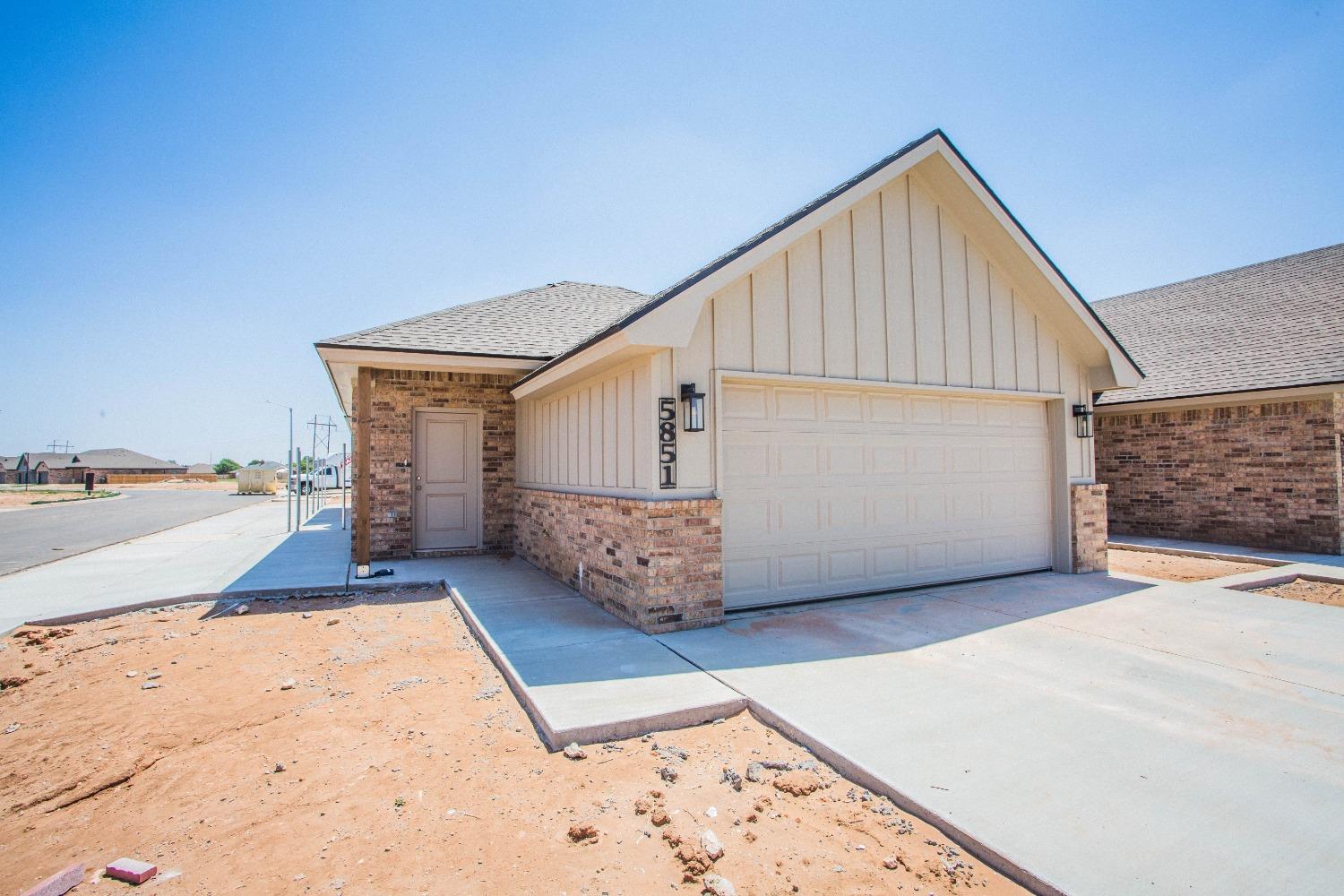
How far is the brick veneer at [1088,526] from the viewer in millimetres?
8125

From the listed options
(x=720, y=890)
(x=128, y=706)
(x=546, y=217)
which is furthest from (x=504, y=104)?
(x=720, y=890)

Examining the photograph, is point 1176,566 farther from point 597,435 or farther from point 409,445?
point 409,445

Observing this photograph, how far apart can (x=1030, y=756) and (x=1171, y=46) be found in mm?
8772

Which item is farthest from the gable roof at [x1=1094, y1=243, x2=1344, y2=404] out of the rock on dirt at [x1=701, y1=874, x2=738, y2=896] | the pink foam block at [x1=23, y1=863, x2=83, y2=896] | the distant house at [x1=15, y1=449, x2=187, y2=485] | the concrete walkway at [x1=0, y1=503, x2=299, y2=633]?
the distant house at [x1=15, y1=449, x2=187, y2=485]

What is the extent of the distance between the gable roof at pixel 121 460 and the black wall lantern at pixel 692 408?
105 m

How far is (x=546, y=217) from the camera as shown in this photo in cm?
1034

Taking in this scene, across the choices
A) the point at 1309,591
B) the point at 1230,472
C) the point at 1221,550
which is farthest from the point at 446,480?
the point at 1230,472

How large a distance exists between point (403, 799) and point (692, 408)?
12.0ft

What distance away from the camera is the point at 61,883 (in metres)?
2.21

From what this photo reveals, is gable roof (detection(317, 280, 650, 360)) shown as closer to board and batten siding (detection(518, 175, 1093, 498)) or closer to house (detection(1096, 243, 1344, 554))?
board and batten siding (detection(518, 175, 1093, 498))

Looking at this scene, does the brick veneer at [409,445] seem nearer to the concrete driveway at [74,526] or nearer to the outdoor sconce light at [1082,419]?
the concrete driveway at [74,526]

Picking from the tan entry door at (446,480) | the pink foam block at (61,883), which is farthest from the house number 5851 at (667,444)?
the tan entry door at (446,480)

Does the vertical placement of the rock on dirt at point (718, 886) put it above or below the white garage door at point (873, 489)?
below

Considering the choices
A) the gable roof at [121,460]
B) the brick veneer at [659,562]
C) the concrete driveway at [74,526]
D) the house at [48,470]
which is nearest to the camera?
the brick veneer at [659,562]
